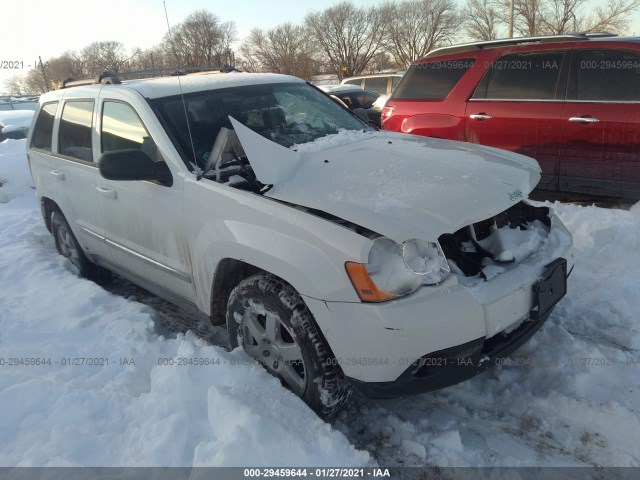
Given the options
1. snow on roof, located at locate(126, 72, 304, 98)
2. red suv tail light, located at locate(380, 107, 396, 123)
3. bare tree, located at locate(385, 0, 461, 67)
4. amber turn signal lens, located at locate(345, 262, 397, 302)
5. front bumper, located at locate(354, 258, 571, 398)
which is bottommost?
front bumper, located at locate(354, 258, 571, 398)

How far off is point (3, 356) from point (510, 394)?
2980 millimetres

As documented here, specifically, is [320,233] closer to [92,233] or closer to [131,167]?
[131,167]

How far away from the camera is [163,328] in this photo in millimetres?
3598

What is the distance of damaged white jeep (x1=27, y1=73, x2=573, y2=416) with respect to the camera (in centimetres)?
214

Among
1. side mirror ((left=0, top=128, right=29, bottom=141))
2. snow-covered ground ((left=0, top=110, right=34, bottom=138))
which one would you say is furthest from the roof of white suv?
snow-covered ground ((left=0, top=110, right=34, bottom=138))

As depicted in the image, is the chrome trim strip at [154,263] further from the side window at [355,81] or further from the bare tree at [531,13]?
the bare tree at [531,13]

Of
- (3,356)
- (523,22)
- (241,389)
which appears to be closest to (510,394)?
(241,389)

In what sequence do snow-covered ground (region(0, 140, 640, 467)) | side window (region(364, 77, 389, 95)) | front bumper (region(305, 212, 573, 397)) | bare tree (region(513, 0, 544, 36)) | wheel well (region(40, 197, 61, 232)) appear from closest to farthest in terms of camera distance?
front bumper (region(305, 212, 573, 397)), snow-covered ground (region(0, 140, 640, 467)), wheel well (region(40, 197, 61, 232)), side window (region(364, 77, 389, 95)), bare tree (region(513, 0, 544, 36))

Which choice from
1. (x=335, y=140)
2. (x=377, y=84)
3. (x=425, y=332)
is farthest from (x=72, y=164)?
(x=377, y=84)

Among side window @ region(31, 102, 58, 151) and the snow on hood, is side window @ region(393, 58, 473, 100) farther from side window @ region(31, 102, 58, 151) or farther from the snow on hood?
side window @ region(31, 102, 58, 151)

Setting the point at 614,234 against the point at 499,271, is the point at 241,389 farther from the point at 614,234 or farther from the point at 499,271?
the point at 614,234

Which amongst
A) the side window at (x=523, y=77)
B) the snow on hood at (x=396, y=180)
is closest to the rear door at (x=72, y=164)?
the snow on hood at (x=396, y=180)

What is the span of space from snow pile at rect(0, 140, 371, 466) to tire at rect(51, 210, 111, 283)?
0.99 metres

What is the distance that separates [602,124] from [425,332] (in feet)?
12.8
